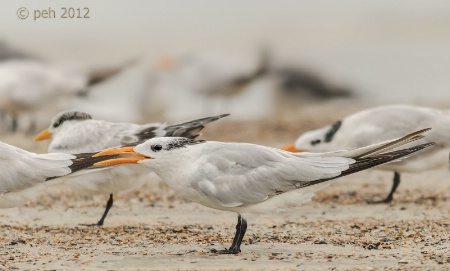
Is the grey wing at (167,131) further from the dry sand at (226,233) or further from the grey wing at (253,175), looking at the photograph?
the grey wing at (253,175)

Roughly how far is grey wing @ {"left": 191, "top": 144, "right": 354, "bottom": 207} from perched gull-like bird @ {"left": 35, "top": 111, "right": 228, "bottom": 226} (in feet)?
3.72

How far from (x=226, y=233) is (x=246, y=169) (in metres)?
1.01

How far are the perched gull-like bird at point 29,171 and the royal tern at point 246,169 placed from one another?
1.50 feet

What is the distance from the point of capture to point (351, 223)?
645 cm

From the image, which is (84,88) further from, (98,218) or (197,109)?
(98,218)

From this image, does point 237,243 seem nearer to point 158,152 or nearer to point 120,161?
point 158,152

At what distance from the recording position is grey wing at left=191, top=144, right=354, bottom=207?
5.16m

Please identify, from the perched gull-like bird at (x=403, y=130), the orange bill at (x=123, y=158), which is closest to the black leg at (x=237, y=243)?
the orange bill at (x=123, y=158)

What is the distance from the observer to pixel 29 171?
222 inches

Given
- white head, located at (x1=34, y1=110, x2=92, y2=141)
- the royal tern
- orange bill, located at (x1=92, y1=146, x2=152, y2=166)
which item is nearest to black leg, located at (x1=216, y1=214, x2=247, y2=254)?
the royal tern

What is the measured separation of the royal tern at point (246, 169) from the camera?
5.16 m

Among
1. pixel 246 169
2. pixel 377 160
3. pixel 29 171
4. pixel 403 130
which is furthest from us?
pixel 403 130

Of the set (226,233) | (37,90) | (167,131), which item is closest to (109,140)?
(167,131)

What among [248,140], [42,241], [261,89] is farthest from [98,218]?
[261,89]
